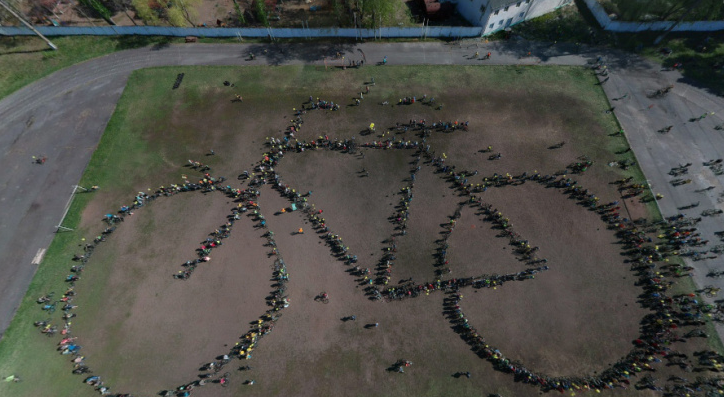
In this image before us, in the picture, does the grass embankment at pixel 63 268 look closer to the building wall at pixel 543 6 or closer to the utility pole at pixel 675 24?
the building wall at pixel 543 6

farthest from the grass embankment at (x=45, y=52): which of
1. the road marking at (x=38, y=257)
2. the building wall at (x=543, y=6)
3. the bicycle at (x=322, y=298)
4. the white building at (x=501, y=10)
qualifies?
Answer: the building wall at (x=543, y=6)

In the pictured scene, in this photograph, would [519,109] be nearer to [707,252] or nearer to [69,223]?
[707,252]

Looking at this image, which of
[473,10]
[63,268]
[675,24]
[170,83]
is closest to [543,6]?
Result: [473,10]

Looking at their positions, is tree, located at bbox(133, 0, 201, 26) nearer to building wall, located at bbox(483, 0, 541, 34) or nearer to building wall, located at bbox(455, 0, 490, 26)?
building wall, located at bbox(455, 0, 490, 26)

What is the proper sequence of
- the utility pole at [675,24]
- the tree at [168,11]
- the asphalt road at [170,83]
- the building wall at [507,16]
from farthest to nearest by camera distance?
the tree at [168,11] < the building wall at [507,16] < the utility pole at [675,24] < the asphalt road at [170,83]

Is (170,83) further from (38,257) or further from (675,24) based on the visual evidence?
(675,24)

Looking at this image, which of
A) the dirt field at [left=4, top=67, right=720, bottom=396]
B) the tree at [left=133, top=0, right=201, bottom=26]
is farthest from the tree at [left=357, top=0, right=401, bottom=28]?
the tree at [left=133, top=0, right=201, bottom=26]

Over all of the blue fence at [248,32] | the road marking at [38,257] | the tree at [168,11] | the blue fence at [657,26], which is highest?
the tree at [168,11]
